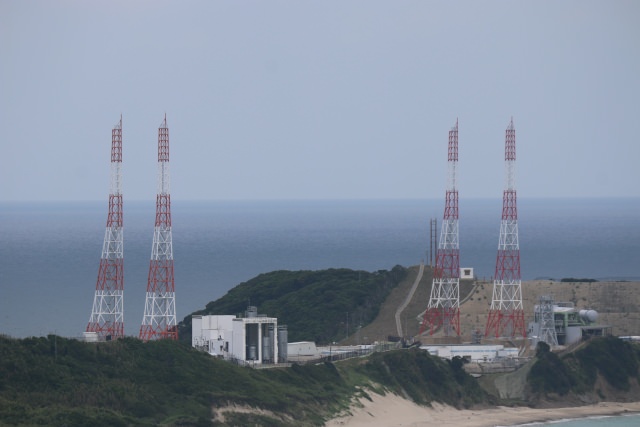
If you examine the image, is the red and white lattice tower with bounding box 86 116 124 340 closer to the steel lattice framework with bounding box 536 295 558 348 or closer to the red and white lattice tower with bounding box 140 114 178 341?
the red and white lattice tower with bounding box 140 114 178 341

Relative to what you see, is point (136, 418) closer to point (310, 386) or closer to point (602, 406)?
point (310, 386)

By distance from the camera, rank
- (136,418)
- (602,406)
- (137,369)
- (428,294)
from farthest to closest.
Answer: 1. (428,294)
2. (602,406)
3. (137,369)
4. (136,418)

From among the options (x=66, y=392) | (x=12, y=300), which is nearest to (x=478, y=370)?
(x=66, y=392)

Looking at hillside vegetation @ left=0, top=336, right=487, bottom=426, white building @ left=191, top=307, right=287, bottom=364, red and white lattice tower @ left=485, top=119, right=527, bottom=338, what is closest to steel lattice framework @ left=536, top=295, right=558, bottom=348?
red and white lattice tower @ left=485, top=119, right=527, bottom=338

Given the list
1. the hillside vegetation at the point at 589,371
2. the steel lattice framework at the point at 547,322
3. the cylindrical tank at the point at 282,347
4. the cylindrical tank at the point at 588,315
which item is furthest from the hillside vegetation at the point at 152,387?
the cylindrical tank at the point at 588,315

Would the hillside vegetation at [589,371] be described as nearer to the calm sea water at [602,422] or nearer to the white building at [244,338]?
the calm sea water at [602,422]

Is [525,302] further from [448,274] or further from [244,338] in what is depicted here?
[244,338]
